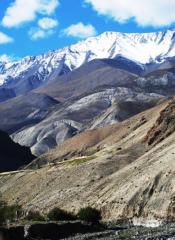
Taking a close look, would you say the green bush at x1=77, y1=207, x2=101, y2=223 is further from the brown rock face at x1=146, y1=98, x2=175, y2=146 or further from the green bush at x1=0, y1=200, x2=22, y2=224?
the brown rock face at x1=146, y1=98, x2=175, y2=146

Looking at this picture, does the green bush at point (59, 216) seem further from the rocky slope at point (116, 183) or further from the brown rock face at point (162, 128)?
the brown rock face at point (162, 128)

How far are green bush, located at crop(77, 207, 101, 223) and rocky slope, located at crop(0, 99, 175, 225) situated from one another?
1905 millimetres

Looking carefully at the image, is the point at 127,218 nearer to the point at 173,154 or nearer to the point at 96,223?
the point at 96,223

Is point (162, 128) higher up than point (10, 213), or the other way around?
point (162, 128)

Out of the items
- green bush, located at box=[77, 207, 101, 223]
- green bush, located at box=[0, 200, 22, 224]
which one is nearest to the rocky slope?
green bush, located at box=[77, 207, 101, 223]

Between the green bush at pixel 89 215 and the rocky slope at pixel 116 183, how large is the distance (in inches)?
75.0

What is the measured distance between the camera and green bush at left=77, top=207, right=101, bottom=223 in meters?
84.1

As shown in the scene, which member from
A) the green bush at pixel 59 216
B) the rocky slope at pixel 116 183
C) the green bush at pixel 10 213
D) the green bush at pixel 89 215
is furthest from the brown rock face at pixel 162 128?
the green bush at pixel 59 216

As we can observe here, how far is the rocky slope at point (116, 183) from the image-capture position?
85.2m

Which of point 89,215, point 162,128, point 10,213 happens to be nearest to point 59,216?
point 89,215

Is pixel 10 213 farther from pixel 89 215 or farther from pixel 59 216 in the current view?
pixel 89 215

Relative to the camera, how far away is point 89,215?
85312 mm

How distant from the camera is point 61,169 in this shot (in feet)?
414

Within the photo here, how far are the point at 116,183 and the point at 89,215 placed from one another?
14380 mm
